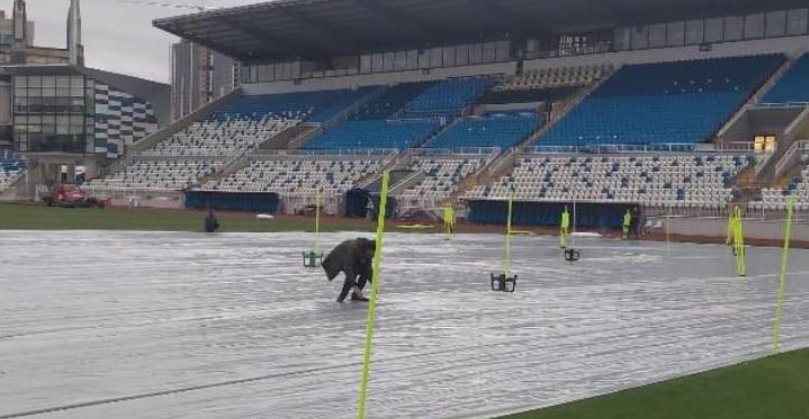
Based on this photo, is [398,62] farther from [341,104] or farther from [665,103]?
[665,103]

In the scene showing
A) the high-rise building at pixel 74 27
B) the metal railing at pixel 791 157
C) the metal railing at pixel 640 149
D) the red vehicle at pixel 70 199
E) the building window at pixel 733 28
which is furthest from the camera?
the high-rise building at pixel 74 27

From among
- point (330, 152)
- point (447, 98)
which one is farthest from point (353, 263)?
point (447, 98)

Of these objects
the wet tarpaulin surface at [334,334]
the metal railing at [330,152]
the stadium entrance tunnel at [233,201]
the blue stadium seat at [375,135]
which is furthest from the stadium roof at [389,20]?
the wet tarpaulin surface at [334,334]

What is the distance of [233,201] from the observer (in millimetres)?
68312

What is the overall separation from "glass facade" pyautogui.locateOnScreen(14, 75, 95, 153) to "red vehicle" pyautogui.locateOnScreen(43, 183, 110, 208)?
82.3ft

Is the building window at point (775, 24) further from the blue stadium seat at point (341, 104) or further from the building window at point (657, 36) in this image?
the blue stadium seat at point (341, 104)

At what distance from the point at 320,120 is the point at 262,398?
2729 inches

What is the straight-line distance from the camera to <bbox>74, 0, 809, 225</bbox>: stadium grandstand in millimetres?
51250

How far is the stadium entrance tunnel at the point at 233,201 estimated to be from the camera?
65312mm

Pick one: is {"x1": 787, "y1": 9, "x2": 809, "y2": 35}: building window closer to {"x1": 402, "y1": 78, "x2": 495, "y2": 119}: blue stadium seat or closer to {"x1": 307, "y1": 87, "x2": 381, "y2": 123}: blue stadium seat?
{"x1": 402, "y1": 78, "x2": 495, "y2": 119}: blue stadium seat

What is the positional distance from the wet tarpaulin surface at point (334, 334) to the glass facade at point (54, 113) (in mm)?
70352

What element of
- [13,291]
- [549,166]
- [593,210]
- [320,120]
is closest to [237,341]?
[13,291]

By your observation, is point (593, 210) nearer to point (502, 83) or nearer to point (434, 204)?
point (434, 204)

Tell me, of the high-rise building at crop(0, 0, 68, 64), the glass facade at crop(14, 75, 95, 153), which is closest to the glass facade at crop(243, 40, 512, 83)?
the glass facade at crop(14, 75, 95, 153)
